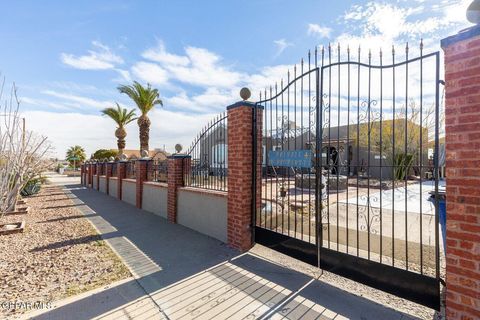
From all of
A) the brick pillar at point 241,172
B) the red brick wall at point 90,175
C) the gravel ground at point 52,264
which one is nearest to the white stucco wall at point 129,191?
the gravel ground at point 52,264

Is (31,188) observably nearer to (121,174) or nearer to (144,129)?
(121,174)

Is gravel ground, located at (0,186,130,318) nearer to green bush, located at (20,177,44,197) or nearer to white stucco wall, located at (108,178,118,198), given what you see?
white stucco wall, located at (108,178,118,198)

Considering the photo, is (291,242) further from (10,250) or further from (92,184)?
(92,184)

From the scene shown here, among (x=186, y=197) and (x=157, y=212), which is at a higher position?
(x=186, y=197)

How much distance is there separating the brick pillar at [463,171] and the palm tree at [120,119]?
25.4m

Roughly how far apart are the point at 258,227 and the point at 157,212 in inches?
183

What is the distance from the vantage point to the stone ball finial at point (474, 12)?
2.24 meters

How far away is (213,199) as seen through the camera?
227 inches

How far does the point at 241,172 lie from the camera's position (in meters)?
4.77

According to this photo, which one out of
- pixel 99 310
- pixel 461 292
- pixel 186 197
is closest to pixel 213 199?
pixel 186 197

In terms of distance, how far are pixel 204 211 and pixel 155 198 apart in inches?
126

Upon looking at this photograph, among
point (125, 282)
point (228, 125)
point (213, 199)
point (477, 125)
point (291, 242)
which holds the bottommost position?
point (125, 282)

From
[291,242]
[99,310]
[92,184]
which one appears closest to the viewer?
[99,310]

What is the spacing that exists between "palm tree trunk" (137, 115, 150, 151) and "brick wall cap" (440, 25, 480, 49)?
2042cm
